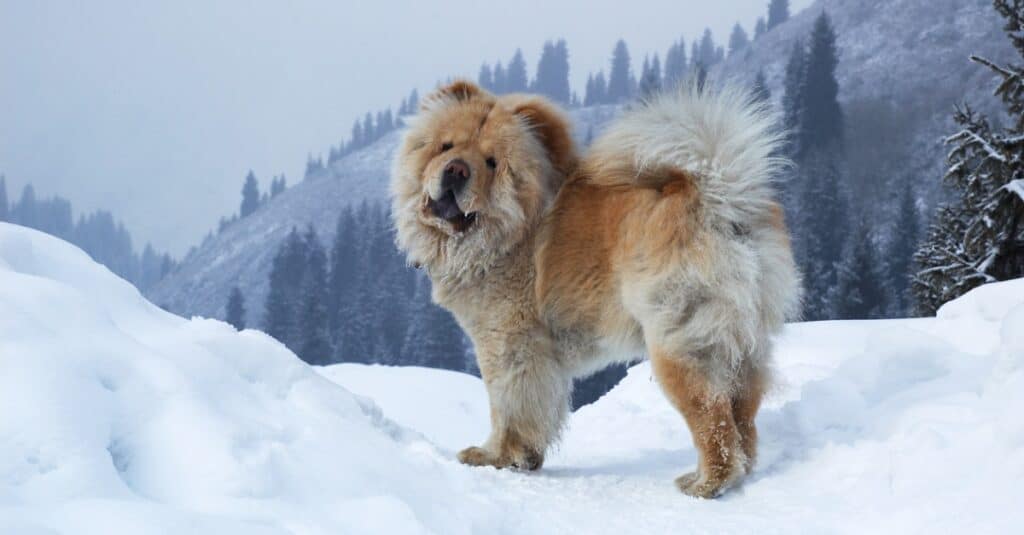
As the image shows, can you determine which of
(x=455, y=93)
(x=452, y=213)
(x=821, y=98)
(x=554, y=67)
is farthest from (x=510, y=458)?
(x=554, y=67)

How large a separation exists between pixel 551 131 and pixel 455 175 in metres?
0.74

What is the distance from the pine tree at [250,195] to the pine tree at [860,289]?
104m

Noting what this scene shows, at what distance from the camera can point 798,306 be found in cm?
410

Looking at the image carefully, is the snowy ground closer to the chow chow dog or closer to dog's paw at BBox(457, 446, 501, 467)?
dog's paw at BBox(457, 446, 501, 467)

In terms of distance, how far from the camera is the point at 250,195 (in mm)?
126062

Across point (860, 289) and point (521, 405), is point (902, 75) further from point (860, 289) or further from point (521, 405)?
point (521, 405)

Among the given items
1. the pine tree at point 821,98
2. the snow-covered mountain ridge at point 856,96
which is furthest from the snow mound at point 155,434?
the pine tree at point 821,98

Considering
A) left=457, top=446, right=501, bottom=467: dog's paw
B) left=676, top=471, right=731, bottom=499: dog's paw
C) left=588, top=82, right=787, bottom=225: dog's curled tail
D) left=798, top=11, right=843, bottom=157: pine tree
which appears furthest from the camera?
left=798, top=11, right=843, bottom=157: pine tree

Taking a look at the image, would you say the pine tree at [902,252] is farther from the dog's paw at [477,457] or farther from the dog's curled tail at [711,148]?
the dog's paw at [477,457]

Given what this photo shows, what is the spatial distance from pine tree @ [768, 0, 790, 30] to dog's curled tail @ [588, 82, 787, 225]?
12326 centimetres

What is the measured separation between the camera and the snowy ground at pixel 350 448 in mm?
1901

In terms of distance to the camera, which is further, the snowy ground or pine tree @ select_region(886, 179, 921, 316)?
pine tree @ select_region(886, 179, 921, 316)

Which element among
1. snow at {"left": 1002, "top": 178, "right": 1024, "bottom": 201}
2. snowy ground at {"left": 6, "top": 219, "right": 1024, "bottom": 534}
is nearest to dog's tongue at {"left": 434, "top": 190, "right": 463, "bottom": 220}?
snowy ground at {"left": 6, "top": 219, "right": 1024, "bottom": 534}

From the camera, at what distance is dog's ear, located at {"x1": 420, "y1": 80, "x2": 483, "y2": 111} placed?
4.95 meters
